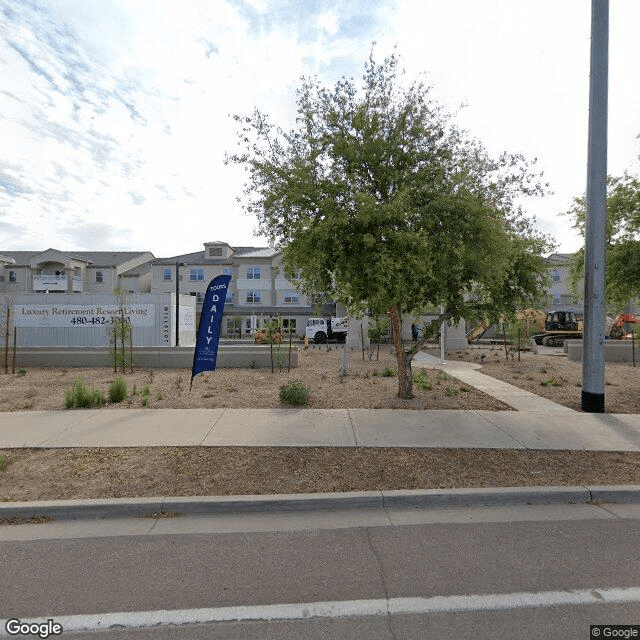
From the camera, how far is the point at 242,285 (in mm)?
44406

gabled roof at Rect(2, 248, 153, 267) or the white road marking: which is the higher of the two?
gabled roof at Rect(2, 248, 153, 267)

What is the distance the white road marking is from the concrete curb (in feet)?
4.85

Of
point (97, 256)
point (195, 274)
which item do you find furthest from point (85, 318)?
point (97, 256)

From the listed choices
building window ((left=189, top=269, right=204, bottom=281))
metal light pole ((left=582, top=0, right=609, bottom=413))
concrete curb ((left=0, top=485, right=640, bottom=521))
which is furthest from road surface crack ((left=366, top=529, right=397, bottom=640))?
building window ((left=189, top=269, right=204, bottom=281))

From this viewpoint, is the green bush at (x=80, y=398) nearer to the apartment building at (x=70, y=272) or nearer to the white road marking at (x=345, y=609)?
the white road marking at (x=345, y=609)

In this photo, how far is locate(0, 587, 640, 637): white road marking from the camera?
270 centimetres

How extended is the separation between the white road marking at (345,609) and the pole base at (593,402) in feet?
19.8

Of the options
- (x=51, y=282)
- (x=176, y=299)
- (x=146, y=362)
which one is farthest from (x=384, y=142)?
(x=51, y=282)

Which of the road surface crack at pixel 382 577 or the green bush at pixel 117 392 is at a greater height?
the green bush at pixel 117 392

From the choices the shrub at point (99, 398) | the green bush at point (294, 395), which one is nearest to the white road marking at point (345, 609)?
the green bush at point (294, 395)

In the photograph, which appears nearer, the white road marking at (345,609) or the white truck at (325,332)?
Answer: the white road marking at (345,609)

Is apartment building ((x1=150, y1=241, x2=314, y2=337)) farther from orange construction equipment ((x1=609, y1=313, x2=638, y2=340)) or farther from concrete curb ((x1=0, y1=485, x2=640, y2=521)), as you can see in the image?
concrete curb ((x1=0, y1=485, x2=640, y2=521))

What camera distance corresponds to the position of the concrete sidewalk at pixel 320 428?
6.14 meters

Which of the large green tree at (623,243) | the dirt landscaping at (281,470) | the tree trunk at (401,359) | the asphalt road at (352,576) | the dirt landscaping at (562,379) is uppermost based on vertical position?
the large green tree at (623,243)
